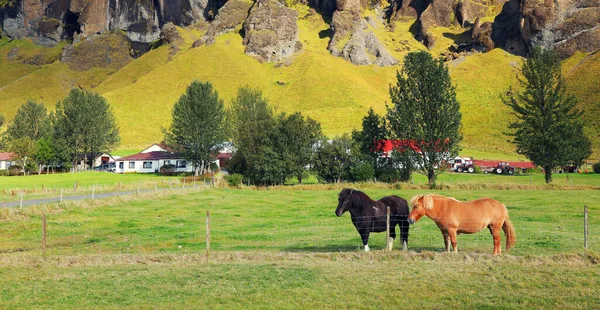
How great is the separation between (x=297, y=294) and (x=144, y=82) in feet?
646

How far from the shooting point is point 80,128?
111 m

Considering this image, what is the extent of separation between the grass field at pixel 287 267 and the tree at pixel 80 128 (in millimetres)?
83676

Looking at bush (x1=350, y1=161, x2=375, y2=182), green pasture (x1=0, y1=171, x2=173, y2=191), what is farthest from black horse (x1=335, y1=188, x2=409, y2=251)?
green pasture (x1=0, y1=171, x2=173, y2=191)

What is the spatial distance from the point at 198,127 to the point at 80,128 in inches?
1306

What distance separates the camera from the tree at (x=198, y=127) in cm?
9394

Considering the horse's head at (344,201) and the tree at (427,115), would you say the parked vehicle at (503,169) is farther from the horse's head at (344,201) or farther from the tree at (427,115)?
the horse's head at (344,201)

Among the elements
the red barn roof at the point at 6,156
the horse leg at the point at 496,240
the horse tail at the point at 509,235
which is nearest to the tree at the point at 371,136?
the horse tail at the point at 509,235

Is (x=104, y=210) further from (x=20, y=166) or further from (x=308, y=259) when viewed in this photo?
(x=20, y=166)

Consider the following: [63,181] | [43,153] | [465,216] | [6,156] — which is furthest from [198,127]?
[465,216]

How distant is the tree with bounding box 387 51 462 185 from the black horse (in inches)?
1607

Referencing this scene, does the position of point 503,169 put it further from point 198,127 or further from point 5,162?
point 5,162

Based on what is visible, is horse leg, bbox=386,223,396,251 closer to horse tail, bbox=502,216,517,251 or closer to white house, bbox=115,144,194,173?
horse tail, bbox=502,216,517,251

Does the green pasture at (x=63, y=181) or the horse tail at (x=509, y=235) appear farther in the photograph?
the green pasture at (x=63, y=181)

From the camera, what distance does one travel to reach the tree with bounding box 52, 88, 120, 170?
359 feet
